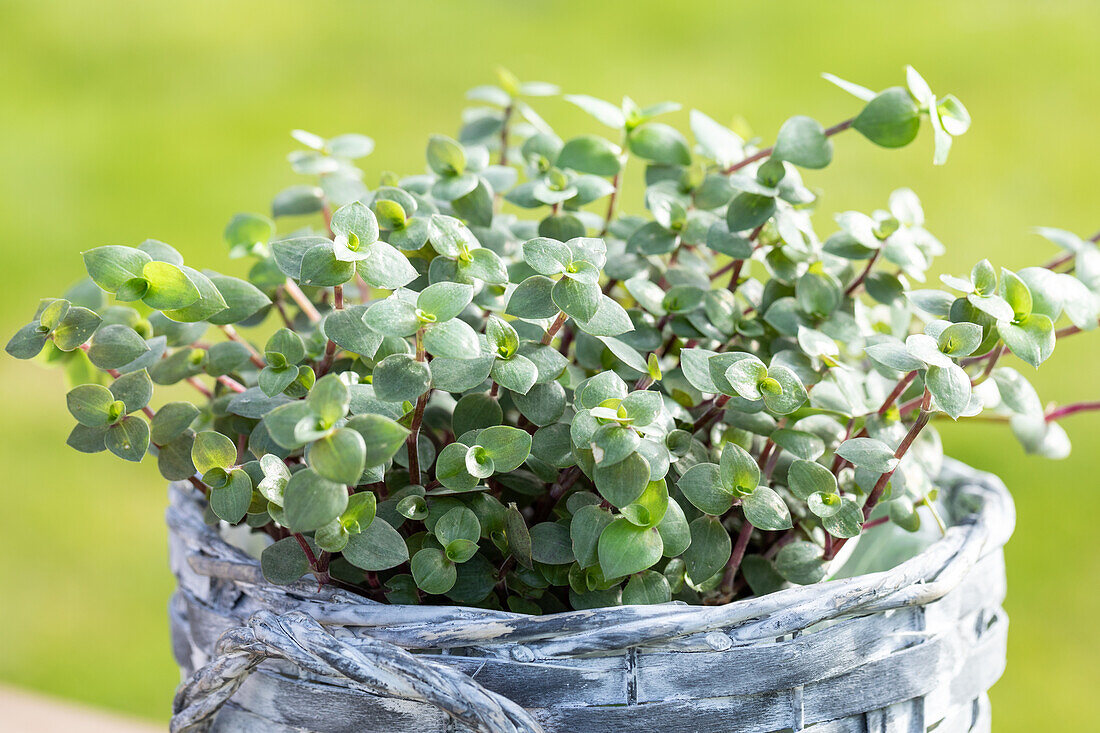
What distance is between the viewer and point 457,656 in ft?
1.42

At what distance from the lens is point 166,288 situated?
45 cm

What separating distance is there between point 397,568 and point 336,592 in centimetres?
4

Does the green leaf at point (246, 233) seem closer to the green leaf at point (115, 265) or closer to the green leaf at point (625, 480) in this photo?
the green leaf at point (115, 265)

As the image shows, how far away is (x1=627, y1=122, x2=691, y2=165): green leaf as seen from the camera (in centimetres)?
58

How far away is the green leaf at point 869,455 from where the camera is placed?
1.48 ft

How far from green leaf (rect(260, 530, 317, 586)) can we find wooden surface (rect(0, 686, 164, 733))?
46cm

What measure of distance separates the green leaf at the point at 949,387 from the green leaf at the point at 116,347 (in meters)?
0.34

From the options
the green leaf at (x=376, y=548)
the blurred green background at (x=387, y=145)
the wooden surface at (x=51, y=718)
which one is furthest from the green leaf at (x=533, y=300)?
the blurred green background at (x=387, y=145)

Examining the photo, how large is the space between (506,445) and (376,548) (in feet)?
0.22

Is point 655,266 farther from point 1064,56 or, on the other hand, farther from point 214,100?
point 1064,56

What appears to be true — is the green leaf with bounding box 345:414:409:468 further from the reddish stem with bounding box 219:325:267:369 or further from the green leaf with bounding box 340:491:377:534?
the reddish stem with bounding box 219:325:267:369

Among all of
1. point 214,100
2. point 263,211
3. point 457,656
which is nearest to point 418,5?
point 214,100

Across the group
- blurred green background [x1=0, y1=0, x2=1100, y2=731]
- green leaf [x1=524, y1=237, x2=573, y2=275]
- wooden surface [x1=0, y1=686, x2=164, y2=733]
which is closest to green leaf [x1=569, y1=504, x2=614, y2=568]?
green leaf [x1=524, y1=237, x2=573, y2=275]

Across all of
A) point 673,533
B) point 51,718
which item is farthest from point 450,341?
point 51,718
